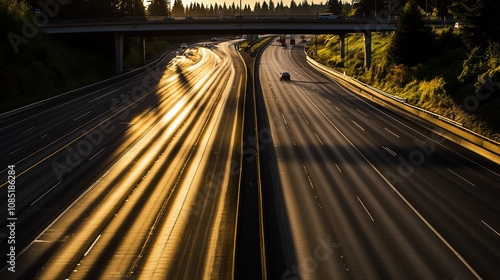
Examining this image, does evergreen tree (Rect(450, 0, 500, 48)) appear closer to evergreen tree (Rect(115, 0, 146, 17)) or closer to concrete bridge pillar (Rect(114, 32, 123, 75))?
concrete bridge pillar (Rect(114, 32, 123, 75))

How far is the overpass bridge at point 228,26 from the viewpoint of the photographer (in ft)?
257

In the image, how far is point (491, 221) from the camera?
72.5 ft

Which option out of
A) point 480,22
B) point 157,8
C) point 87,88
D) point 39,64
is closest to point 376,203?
point 480,22

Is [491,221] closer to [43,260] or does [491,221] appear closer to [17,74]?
[43,260]

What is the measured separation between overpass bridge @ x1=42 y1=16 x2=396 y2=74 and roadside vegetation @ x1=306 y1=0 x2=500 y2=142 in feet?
39.4

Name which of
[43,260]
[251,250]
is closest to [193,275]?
[251,250]

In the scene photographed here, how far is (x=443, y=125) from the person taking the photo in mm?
39250

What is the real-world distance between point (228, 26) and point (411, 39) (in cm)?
3383

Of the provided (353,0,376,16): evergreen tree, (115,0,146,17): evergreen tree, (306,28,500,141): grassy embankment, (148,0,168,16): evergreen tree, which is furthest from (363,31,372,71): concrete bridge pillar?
(148,0,168,16): evergreen tree

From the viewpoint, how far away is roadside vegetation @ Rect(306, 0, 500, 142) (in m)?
40.9

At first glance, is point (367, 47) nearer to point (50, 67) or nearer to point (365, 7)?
point (365, 7)

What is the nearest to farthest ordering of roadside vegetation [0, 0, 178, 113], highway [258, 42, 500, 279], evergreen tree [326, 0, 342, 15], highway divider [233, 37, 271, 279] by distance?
1. highway divider [233, 37, 271, 279]
2. highway [258, 42, 500, 279]
3. roadside vegetation [0, 0, 178, 113]
4. evergreen tree [326, 0, 342, 15]

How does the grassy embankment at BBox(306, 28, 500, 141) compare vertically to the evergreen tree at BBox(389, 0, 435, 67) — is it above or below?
below

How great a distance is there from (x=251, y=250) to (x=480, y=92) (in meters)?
32.3
